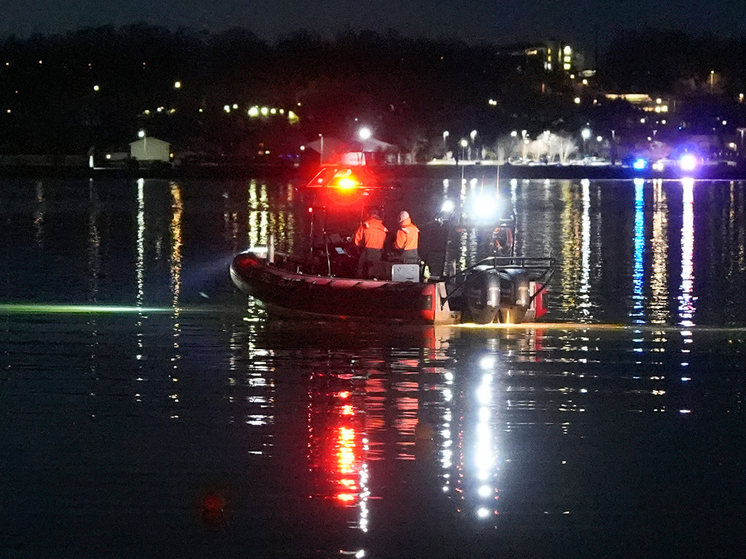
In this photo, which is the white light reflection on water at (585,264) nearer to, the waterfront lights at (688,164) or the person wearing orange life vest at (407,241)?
the person wearing orange life vest at (407,241)

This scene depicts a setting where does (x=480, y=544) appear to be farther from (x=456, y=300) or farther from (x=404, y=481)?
(x=456, y=300)

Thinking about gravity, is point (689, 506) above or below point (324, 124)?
below

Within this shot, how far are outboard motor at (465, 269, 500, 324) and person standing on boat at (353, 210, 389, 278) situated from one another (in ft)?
5.11

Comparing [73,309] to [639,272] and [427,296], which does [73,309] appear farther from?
[639,272]

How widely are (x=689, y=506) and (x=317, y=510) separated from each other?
269 centimetres

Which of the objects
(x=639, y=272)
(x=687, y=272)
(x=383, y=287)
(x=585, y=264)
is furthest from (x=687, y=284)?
(x=383, y=287)

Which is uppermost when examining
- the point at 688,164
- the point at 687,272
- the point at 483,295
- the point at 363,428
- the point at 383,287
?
the point at 688,164

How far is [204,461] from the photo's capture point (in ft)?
34.3

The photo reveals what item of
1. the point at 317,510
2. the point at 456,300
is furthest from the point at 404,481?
the point at 456,300

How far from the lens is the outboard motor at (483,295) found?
58.8 ft

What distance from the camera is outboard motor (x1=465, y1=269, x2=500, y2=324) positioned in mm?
17922

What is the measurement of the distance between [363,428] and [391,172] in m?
84.9

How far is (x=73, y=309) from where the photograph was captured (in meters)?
20.8

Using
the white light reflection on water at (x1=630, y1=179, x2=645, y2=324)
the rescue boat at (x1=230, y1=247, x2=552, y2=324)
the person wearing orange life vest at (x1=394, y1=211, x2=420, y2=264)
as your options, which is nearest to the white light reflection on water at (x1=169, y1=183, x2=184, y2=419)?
the rescue boat at (x1=230, y1=247, x2=552, y2=324)
